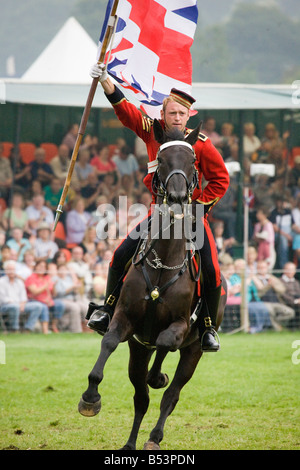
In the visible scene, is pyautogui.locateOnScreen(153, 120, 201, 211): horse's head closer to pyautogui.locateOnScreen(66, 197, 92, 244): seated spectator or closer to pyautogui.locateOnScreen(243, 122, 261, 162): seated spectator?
pyautogui.locateOnScreen(66, 197, 92, 244): seated spectator

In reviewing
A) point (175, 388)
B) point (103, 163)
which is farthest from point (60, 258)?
point (175, 388)

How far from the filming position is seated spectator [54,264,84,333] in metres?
13.5

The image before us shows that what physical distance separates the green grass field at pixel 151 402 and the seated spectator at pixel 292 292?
1125 millimetres

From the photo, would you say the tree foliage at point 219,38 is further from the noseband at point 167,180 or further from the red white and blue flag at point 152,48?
Result: the noseband at point 167,180

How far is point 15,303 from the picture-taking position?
42.4 ft

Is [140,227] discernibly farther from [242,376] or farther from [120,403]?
[242,376]

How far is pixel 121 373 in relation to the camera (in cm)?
1058

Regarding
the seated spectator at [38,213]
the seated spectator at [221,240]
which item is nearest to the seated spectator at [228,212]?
the seated spectator at [221,240]

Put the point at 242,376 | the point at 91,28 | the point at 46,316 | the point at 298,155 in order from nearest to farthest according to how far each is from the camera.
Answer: the point at 242,376 → the point at 46,316 → the point at 298,155 → the point at 91,28

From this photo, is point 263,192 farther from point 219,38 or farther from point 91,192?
point 219,38

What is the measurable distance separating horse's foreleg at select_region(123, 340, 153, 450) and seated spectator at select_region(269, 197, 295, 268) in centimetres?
871

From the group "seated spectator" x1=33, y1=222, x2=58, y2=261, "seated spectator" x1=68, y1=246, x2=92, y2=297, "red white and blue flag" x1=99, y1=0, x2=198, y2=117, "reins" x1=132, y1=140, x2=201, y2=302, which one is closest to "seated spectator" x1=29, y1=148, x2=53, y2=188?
"seated spectator" x1=33, y1=222, x2=58, y2=261

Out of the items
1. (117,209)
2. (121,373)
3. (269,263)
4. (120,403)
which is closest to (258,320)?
(269,263)

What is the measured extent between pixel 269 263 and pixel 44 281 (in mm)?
4385
